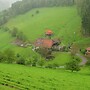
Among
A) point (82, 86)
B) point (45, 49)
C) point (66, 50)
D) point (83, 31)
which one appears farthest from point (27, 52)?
point (82, 86)

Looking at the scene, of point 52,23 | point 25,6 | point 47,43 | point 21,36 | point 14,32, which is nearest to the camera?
point 47,43

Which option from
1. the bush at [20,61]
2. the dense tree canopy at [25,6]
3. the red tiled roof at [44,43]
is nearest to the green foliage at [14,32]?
the red tiled roof at [44,43]

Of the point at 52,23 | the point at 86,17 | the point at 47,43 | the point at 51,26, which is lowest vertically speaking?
the point at 47,43

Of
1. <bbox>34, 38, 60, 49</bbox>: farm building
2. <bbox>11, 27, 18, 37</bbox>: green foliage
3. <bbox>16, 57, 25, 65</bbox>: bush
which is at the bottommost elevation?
<bbox>16, 57, 25, 65</bbox>: bush

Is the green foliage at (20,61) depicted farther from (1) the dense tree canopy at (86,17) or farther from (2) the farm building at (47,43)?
(1) the dense tree canopy at (86,17)

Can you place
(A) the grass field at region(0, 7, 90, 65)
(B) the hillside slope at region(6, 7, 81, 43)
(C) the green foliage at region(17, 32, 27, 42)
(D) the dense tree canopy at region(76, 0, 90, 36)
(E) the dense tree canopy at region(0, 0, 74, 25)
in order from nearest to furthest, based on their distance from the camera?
(A) the grass field at region(0, 7, 90, 65) < (D) the dense tree canopy at region(76, 0, 90, 36) < (B) the hillside slope at region(6, 7, 81, 43) < (C) the green foliage at region(17, 32, 27, 42) < (E) the dense tree canopy at region(0, 0, 74, 25)

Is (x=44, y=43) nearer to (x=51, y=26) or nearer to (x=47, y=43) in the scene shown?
(x=47, y=43)

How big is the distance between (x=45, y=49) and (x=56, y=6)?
→ 68398mm

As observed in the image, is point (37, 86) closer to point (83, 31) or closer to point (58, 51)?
point (58, 51)

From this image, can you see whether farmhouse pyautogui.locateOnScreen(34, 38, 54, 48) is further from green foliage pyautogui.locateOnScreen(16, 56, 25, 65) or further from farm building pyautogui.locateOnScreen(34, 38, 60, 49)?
green foliage pyautogui.locateOnScreen(16, 56, 25, 65)

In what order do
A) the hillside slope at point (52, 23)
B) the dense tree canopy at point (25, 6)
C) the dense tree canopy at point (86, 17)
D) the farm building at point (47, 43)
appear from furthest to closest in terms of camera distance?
the dense tree canopy at point (25, 6) < the hillside slope at point (52, 23) < the dense tree canopy at point (86, 17) < the farm building at point (47, 43)

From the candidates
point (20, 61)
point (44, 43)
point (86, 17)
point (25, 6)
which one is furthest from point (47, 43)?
point (25, 6)

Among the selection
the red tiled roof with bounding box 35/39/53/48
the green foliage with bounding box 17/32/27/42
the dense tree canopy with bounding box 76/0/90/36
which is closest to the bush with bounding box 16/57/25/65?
the red tiled roof with bounding box 35/39/53/48

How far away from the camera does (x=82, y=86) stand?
50469 mm
